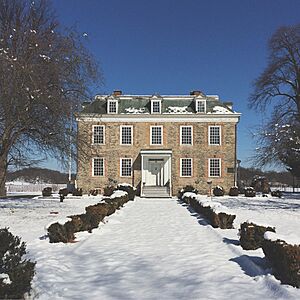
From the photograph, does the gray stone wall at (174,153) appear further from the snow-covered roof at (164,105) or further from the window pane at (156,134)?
the snow-covered roof at (164,105)

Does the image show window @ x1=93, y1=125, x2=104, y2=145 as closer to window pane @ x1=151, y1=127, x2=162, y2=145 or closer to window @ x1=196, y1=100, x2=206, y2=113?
window pane @ x1=151, y1=127, x2=162, y2=145

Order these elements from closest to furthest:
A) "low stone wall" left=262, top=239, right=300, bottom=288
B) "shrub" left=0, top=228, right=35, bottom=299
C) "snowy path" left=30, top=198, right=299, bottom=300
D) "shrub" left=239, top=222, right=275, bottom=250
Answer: "shrub" left=0, top=228, right=35, bottom=299, "snowy path" left=30, top=198, right=299, bottom=300, "low stone wall" left=262, top=239, right=300, bottom=288, "shrub" left=239, top=222, right=275, bottom=250

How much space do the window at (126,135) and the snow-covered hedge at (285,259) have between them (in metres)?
27.7

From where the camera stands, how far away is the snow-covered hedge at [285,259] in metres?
5.79

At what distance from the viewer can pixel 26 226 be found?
12789 millimetres

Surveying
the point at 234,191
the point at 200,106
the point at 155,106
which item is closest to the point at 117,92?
the point at 155,106

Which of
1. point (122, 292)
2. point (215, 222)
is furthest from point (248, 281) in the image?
point (215, 222)

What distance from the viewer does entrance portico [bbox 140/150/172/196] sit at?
108ft

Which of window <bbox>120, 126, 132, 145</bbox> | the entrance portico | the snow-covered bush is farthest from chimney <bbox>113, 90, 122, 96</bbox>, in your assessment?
the snow-covered bush

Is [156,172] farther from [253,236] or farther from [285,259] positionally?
[285,259]

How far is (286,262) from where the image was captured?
5.88m

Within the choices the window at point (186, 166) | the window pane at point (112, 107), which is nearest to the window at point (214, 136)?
the window at point (186, 166)

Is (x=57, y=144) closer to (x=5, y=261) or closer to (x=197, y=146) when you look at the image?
(x=5, y=261)

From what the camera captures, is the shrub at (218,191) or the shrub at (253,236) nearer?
the shrub at (253,236)
